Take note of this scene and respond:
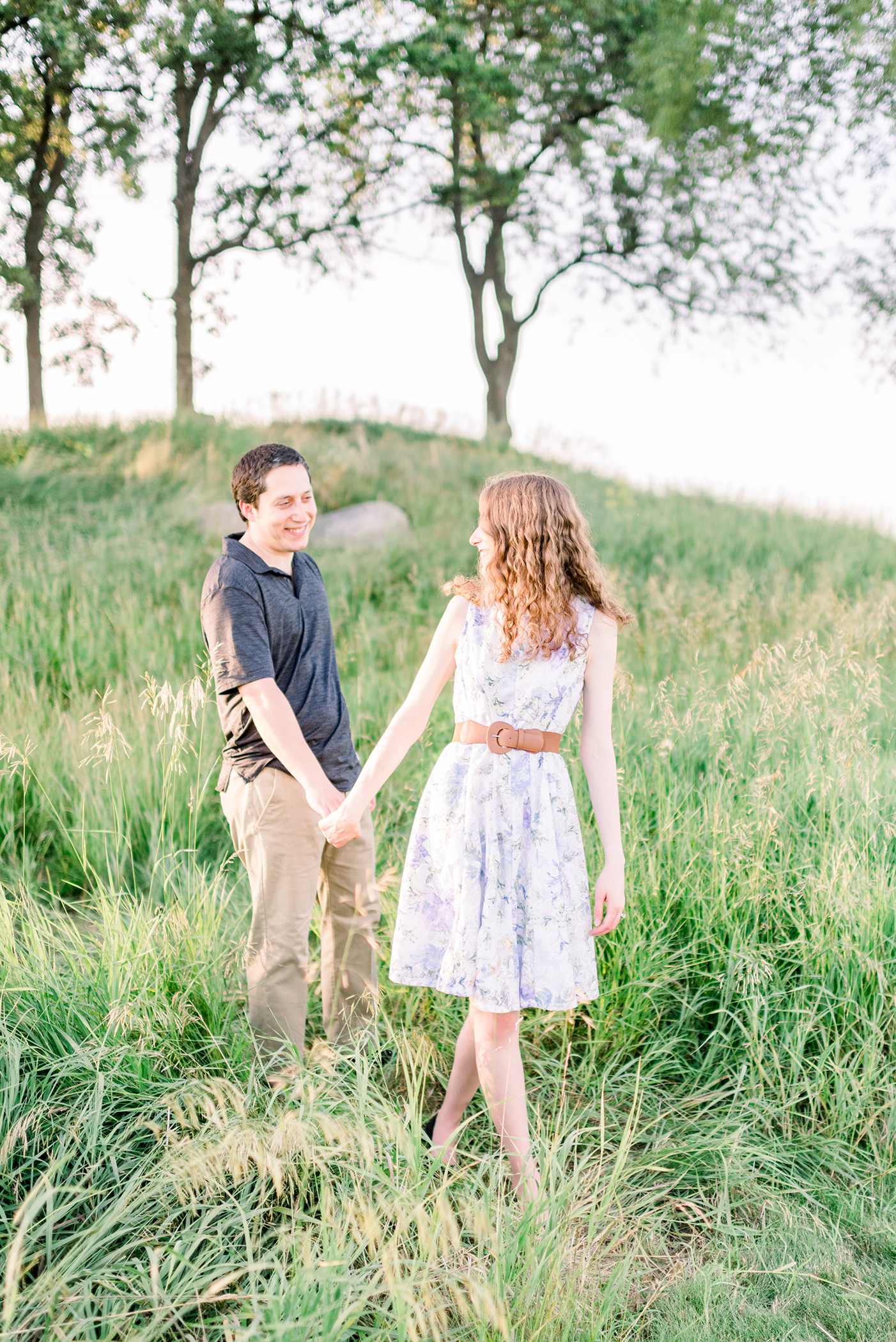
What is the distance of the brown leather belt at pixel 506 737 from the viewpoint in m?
2.63

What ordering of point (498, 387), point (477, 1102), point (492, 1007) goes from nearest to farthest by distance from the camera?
point (492, 1007), point (477, 1102), point (498, 387)

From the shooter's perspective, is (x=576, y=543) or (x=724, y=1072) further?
(x=724, y=1072)

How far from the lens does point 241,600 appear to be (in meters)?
2.83

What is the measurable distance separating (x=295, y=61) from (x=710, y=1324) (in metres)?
18.0

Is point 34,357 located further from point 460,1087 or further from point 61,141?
point 460,1087

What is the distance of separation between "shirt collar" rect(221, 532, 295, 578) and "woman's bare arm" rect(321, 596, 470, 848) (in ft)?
2.08

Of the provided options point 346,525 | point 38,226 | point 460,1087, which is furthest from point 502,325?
point 460,1087

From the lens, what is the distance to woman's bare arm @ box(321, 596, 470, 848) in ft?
8.79

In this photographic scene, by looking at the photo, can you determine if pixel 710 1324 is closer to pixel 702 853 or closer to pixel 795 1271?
pixel 795 1271

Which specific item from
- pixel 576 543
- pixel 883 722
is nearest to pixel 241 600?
pixel 576 543

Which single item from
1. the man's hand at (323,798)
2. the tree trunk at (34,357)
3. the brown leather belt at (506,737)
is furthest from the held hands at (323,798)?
the tree trunk at (34,357)

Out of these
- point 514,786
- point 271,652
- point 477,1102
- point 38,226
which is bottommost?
point 477,1102

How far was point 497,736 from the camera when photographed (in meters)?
2.63

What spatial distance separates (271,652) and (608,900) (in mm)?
1318
